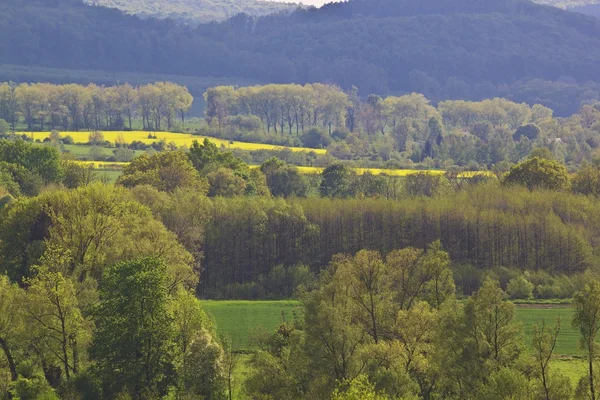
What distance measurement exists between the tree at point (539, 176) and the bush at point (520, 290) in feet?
67.3

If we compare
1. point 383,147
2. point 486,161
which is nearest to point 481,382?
point 486,161

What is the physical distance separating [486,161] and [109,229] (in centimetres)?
9893

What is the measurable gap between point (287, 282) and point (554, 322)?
23274 millimetres

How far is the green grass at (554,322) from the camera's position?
5775 cm

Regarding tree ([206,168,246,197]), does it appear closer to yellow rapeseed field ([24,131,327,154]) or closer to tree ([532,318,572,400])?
tree ([532,318,572,400])

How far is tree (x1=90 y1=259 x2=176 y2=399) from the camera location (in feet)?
156

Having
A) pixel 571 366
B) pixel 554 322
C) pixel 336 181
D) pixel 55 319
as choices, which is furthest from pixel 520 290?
pixel 55 319

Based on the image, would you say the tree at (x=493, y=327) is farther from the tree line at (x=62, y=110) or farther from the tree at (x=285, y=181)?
the tree line at (x=62, y=110)

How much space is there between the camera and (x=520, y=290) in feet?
244

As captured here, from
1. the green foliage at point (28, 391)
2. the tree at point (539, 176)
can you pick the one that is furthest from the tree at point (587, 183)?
the green foliage at point (28, 391)

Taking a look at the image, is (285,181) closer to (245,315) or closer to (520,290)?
(520,290)

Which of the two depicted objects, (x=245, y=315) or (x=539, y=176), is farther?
(x=539, y=176)

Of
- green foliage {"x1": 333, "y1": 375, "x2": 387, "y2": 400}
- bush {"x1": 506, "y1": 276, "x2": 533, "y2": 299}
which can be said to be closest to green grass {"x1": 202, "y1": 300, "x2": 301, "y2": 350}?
bush {"x1": 506, "y1": 276, "x2": 533, "y2": 299}

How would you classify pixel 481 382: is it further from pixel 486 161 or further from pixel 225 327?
pixel 486 161
